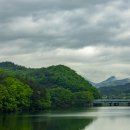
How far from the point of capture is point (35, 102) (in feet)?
385

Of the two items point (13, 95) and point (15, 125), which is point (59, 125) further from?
point (13, 95)

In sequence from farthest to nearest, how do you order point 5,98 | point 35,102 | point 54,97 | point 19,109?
point 54,97
point 35,102
point 19,109
point 5,98

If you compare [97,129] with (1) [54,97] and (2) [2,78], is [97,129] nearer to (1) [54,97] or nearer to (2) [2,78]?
(2) [2,78]

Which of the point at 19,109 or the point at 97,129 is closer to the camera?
the point at 97,129

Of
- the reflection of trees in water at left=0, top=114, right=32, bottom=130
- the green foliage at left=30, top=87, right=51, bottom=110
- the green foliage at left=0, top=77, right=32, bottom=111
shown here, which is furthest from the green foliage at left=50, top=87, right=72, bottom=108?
the reflection of trees in water at left=0, top=114, right=32, bottom=130

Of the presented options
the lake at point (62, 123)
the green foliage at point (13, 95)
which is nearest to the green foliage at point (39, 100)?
the green foliage at point (13, 95)

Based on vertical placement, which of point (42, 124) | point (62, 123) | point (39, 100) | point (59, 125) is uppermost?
point (39, 100)

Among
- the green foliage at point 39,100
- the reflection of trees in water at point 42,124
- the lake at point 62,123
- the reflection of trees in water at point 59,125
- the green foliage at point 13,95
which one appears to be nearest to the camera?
the reflection of trees in water at point 42,124

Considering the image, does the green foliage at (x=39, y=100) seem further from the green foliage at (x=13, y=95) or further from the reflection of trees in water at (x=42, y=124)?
the reflection of trees in water at (x=42, y=124)

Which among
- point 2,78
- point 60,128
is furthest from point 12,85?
point 60,128

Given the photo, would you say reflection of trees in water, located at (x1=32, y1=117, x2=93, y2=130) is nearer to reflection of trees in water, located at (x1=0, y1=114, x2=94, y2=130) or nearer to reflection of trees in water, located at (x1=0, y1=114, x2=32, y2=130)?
reflection of trees in water, located at (x1=0, y1=114, x2=94, y2=130)

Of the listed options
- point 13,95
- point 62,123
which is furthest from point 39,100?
point 62,123

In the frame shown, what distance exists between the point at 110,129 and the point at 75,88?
145 m

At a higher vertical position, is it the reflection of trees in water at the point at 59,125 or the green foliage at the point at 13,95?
the green foliage at the point at 13,95
